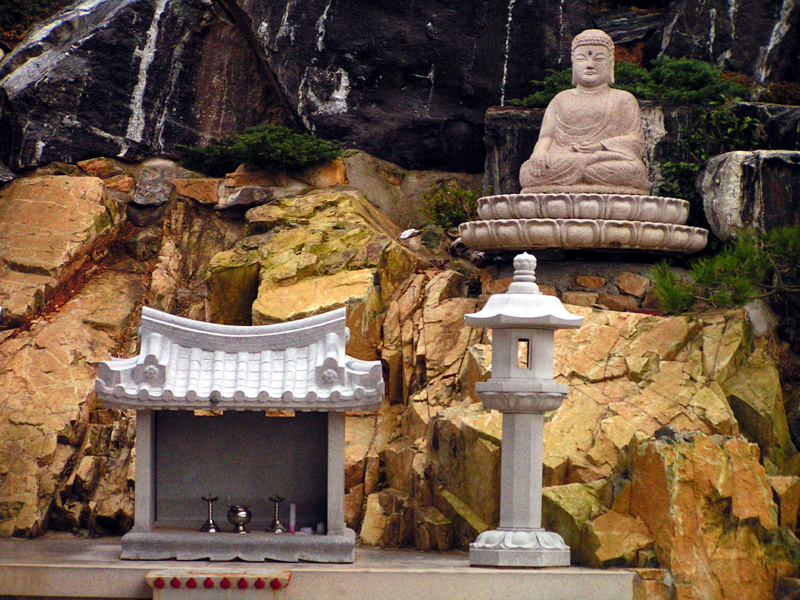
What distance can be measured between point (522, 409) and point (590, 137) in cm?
515

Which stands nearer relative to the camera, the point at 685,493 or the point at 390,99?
the point at 685,493

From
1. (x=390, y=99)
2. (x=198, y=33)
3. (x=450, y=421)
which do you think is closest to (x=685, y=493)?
(x=450, y=421)

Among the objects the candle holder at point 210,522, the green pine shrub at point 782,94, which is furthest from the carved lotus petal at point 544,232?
the green pine shrub at point 782,94

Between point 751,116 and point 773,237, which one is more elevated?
point 751,116

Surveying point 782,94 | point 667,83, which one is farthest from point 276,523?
point 782,94

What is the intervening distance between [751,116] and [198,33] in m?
8.08

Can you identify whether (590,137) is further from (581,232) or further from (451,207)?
(451,207)

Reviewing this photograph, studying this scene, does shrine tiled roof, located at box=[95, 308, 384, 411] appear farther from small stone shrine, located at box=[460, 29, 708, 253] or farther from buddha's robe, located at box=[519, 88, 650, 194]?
buddha's robe, located at box=[519, 88, 650, 194]

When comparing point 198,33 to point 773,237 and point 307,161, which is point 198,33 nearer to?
point 307,161

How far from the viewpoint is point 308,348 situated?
11742 millimetres

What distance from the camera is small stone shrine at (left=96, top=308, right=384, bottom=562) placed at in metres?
11.3

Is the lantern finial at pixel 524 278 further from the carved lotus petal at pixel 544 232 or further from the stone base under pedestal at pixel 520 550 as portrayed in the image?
the carved lotus petal at pixel 544 232

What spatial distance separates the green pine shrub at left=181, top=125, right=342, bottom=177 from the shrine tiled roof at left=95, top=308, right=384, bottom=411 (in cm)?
544

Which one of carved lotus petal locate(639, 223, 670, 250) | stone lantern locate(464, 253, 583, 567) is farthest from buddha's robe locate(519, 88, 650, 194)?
stone lantern locate(464, 253, 583, 567)
